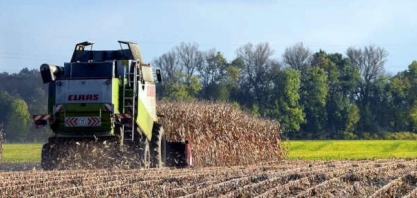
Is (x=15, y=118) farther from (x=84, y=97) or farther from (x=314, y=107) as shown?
(x=84, y=97)

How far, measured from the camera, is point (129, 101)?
1908 centimetres

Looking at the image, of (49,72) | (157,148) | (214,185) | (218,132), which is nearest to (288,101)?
(218,132)

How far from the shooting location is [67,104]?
18.6 m

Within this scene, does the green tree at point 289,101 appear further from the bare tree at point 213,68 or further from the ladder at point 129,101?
the ladder at point 129,101

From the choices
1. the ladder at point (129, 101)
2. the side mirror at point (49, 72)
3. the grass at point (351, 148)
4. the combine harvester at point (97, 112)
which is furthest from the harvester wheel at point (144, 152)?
the grass at point (351, 148)

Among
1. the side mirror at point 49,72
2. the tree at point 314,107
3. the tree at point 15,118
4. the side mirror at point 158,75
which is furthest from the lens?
the tree at point 314,107

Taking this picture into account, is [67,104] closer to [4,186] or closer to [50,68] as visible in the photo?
[50,68]

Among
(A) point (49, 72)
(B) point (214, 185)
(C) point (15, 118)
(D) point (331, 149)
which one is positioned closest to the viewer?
(B) point (214, 185)

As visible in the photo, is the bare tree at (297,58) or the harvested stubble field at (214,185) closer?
the harvested stubble field at (214,185)

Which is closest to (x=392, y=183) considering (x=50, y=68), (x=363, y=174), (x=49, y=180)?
(x=363, y=174)

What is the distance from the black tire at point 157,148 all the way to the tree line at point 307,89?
38.1 m

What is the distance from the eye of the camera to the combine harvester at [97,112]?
1858 cm

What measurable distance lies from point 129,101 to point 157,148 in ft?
5.39

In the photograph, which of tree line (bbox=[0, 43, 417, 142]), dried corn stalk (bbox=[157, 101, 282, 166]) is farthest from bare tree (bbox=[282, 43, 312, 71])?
dried corn stalk (bbox=[157, 101, 282, 166])
